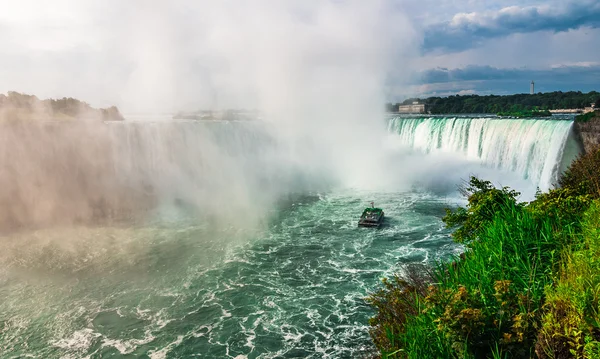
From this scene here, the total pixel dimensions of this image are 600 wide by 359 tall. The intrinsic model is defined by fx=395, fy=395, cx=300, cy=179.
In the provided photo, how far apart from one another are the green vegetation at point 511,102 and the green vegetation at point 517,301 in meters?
70.7

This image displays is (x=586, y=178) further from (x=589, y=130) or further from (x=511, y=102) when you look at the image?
(x=511, y=102)

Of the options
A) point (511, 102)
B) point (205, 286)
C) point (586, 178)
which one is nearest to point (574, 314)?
point (586, 178)

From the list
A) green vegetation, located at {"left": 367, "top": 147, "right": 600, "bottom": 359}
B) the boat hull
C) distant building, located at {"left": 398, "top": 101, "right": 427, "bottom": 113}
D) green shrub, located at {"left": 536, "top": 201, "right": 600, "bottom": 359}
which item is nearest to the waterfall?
the boat hull

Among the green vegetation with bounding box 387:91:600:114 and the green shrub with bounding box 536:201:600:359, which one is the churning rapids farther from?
the green vegetation with bounding box 387:91:600:114

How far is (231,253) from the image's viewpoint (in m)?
22.4

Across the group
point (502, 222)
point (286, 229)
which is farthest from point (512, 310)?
point (286, 229)

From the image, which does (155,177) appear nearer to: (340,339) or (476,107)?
(340,339)

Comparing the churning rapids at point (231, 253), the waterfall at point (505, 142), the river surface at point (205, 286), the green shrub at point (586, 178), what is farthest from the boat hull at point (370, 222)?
the waterfall at point (505, 142)

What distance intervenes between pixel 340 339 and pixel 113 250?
51.5 feet

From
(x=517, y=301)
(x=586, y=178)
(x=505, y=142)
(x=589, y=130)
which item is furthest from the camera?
(x=505, y=142)

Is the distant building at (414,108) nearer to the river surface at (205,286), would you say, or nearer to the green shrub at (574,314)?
the river surface at (205,286)

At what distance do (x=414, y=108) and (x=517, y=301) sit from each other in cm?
10316

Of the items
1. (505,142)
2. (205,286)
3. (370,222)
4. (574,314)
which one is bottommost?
(205,286)

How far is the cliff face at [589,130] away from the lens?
2714cm
